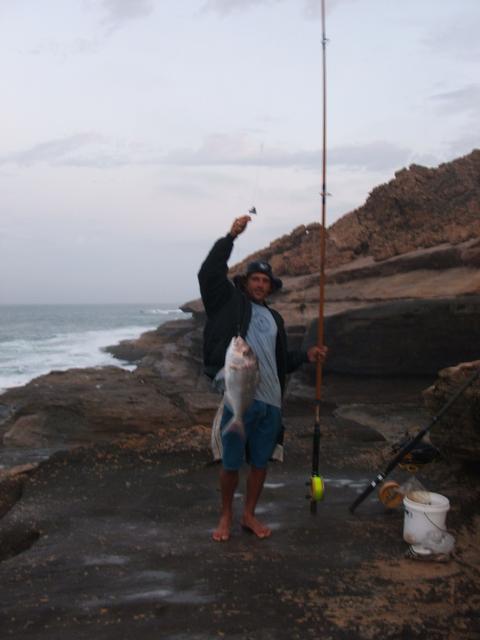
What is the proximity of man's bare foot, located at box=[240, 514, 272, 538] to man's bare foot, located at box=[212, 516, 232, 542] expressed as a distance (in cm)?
14

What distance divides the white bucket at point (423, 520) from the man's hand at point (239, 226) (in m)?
2.34

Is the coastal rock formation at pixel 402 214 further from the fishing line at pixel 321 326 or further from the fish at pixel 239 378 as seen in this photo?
the fish at pixel 239 378

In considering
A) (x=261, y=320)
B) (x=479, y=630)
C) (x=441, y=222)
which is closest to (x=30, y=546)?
(x=261, y=320)

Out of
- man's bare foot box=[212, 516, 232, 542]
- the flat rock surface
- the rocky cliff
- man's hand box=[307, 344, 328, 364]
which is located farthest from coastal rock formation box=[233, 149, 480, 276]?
man's bare foot box=[212, 516, 232, 542]

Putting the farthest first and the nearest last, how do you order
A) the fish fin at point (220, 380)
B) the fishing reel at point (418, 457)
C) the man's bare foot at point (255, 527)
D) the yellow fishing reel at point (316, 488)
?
the fishing reel at point (418, 457)
the yellow fishing reel at point (316, 488)
the man's bare foot at point (255, 527)
the fish fin at point (220, 380)

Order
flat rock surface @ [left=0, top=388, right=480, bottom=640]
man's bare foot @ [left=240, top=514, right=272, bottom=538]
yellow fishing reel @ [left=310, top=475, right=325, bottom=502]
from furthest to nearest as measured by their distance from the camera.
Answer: yellow fishing reel @ [left=310, top=475, right=325, bottom=502] → man's bare foot @ [left=240, top=514, right=272, bottom=538] → flat rock surface @ [left=0, top=388, right=480, bottom=640]

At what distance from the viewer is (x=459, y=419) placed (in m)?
5.91

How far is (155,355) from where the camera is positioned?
23391 millimetres

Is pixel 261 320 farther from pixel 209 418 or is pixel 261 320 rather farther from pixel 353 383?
pixel 353 383

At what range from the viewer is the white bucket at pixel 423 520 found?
430 cm

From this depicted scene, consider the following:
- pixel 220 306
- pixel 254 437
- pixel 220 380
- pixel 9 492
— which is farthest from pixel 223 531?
pixel 9 492

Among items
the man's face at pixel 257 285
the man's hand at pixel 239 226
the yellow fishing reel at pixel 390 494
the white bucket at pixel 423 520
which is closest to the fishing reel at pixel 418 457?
the yellow fishing reel at pixel 390 494

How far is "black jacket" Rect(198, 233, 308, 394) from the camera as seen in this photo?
4.47m

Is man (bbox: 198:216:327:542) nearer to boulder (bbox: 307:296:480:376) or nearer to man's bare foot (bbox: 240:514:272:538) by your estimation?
man's bare foot (bbox: 240:514:272:538)
